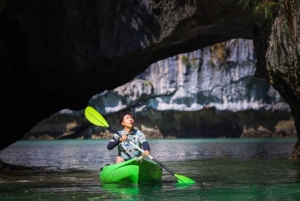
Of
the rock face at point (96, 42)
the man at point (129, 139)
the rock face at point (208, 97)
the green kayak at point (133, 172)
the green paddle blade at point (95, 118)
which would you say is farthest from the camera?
the rock face at point (208, 97)

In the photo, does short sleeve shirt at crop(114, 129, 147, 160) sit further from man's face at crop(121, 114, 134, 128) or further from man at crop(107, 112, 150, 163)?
man's face at crop(121, 114, 134, 128)

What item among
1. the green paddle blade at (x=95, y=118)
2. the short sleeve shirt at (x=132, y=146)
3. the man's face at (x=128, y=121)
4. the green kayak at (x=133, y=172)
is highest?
the green paddle blade at (x=95, y=118)

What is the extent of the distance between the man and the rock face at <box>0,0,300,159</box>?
571 centimetres

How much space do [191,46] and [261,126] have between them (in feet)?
142

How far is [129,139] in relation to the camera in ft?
43.5

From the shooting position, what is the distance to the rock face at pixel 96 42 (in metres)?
18.3

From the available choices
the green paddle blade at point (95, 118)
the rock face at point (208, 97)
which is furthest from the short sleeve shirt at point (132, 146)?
the rock face at point (208, 97)

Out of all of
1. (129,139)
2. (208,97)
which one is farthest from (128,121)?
(208,97)

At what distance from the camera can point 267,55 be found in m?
18.7

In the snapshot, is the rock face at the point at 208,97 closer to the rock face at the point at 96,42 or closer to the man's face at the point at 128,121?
the rock face at the point at 96,42

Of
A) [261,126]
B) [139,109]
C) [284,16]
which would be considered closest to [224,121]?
[261,126]

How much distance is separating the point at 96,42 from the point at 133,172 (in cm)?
730

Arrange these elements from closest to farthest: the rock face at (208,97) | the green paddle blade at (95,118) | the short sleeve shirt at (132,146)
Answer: the short sleeve shirt at (132,146) → the green paddle blade at (95,118) → the rock face at (208,97)

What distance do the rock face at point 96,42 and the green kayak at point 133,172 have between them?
6504 millimetres
